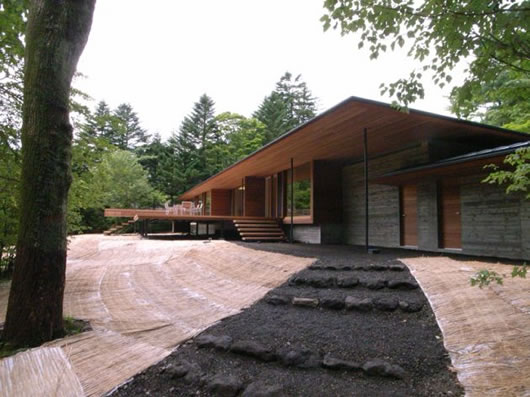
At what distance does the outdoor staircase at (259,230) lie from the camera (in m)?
11.3

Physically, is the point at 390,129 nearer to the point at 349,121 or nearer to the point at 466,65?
the point at 349,121

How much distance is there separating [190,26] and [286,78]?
27.8m

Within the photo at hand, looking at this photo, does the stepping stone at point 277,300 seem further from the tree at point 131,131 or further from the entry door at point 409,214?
the tree at point 131,131

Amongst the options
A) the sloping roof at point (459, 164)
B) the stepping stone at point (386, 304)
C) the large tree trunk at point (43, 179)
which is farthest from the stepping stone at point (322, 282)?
the sloping roof at point (459, 164)

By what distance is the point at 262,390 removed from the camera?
2197mm

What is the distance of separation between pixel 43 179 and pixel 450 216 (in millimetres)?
8327

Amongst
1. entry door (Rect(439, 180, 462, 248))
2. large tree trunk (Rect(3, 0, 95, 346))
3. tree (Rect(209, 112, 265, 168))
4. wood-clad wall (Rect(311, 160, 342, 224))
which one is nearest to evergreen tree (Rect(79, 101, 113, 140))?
large tree trunk (Rect(3, 0, 95, 346))

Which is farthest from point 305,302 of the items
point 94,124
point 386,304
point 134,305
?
point 94,124

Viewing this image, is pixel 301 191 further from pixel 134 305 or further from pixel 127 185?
pixel 127 185

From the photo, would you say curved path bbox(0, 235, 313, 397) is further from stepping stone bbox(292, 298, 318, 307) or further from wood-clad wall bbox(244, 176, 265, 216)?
wood-clad wall bbox(244, 176, 265, 216)

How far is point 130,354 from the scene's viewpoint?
271 cm

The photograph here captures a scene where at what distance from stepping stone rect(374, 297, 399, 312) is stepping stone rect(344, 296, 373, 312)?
0.08 metres

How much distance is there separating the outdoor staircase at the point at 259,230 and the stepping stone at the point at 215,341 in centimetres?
801

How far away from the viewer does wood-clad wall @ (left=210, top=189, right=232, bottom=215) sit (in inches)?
765
